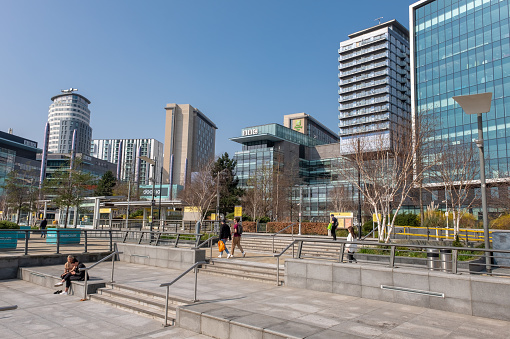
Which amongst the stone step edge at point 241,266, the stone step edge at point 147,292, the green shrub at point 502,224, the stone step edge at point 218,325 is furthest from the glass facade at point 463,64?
the stone step edge at point 218,325

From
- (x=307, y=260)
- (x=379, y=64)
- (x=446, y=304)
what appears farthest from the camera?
(x=379, y=64)

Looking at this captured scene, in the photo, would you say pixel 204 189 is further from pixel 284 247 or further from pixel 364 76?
pixel 364 76

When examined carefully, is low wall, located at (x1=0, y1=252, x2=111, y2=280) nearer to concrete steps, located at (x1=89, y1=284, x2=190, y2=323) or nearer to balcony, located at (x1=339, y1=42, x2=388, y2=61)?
concrete steps, located at (x1=89, y1=284, x2=190, y2=323)

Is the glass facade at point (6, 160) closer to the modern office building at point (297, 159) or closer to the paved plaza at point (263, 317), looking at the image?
the modern office building at point (297, 159)

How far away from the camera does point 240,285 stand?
11.6m

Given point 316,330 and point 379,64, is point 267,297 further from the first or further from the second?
point 379,64

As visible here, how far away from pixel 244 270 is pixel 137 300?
4400 millimetres

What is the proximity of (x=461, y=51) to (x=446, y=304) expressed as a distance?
79.3 m

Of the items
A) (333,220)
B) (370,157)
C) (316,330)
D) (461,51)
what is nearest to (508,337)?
(316,330)

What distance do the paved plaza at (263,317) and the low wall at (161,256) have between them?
3652 mm

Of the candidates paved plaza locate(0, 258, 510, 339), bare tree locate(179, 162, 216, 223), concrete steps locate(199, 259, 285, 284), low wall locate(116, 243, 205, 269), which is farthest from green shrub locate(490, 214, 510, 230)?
bare tree locate(179, 162, 216, 223)

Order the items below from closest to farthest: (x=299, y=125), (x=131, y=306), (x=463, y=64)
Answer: (x=131, y=306) < (x=463, y=64) < (x=299, y=125)

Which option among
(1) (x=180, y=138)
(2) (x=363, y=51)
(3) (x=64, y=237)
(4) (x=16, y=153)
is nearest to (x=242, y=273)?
(3) (x=64, y=237)

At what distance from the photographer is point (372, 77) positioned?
4094 inches
